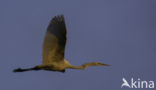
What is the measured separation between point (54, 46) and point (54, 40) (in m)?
0.29

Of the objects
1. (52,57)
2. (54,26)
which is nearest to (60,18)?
(54,26)

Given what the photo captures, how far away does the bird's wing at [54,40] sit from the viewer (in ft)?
64.9

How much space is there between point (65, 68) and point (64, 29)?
2031 mm

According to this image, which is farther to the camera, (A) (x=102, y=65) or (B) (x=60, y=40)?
(A) (x=102, y=65)

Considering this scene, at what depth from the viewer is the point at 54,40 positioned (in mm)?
19828

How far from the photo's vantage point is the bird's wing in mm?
19781

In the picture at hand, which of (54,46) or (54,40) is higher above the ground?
(54,40)

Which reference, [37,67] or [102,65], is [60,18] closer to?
[37,67]

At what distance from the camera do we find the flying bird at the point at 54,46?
19797mm

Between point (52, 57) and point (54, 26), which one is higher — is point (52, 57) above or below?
below

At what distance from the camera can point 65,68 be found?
20.8 meters

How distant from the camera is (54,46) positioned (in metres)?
19.9

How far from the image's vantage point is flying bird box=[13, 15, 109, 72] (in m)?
19.8

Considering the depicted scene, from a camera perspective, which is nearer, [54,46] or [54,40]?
[54,40]
